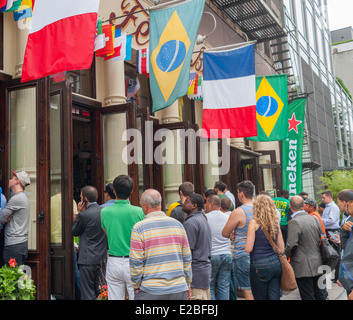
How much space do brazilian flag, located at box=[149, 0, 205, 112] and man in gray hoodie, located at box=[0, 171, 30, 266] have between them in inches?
108

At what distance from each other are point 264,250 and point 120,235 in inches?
73.4

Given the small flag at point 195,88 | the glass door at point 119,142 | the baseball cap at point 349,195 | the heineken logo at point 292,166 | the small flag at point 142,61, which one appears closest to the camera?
the baseball cap at point 349,195

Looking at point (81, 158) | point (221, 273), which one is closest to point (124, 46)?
point (81, 158)

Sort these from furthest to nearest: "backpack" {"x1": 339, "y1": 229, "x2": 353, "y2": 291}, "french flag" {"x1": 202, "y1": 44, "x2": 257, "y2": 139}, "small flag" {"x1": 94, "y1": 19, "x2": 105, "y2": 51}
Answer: "french flag" {"x1": 202, "y1": 44, "x2": 257, "y2": 139} → "small flag" {"x1": 94, "y1": 19, "x2": 105, "y2": 51} → "backpack" {"x1": 339, "y1": 229, "x2": 353, "y2": 291}

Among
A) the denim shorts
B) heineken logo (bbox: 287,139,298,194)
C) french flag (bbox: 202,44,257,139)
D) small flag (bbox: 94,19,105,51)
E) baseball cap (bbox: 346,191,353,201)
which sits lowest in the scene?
the denim shorts

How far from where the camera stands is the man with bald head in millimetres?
6002

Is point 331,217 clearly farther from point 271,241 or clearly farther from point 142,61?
point 142,61

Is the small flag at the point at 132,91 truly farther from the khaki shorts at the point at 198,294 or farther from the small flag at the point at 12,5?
the khaki shorts at the point at 198,294

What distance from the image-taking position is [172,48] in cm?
736

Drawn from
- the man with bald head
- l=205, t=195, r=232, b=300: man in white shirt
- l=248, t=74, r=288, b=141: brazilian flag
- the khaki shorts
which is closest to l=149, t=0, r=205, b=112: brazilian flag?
l=205, t=195, r=232, b=300: man in white shirt

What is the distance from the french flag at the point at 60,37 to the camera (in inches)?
220

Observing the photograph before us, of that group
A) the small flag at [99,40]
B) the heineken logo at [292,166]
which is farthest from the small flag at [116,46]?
the heineken logo at [292,166]

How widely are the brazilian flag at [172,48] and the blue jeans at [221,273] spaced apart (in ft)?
9.16

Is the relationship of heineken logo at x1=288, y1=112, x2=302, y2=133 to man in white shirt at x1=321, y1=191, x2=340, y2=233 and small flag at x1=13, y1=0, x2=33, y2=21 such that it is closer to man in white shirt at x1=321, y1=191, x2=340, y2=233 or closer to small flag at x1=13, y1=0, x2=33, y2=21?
man in white shirt at x1=321, y1=191, x2=340, y2=233
